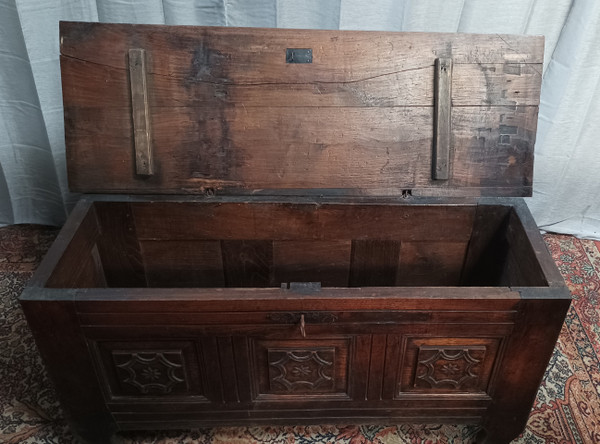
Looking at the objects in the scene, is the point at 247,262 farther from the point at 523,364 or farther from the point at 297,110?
the point at 523,364


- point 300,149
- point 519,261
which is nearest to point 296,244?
point 300,149

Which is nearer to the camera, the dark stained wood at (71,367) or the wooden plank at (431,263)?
the dark stained wood at (71,367)

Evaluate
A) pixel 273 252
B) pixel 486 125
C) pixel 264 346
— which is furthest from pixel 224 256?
pixel 486 125

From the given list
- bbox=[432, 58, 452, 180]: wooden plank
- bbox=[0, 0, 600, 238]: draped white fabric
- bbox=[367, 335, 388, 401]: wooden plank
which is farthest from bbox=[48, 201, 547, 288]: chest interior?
bbox=[0, 0, 600, 238]: draped white fabric

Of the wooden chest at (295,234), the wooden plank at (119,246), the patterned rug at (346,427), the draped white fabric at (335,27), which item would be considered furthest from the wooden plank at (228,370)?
the draped white fabric at (335,27)

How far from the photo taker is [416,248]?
1.72m

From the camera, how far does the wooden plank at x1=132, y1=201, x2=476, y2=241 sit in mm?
1629

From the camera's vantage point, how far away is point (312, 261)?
175 centimetres

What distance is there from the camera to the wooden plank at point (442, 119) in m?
1.51

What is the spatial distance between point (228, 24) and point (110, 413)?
133 centimetres

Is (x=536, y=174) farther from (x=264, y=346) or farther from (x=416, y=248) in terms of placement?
(x=264, y=346)

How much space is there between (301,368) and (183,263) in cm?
61

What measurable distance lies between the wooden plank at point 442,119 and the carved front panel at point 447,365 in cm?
51

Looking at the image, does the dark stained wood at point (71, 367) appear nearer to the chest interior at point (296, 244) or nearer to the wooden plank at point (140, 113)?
the chest interior at point (296, 244)
